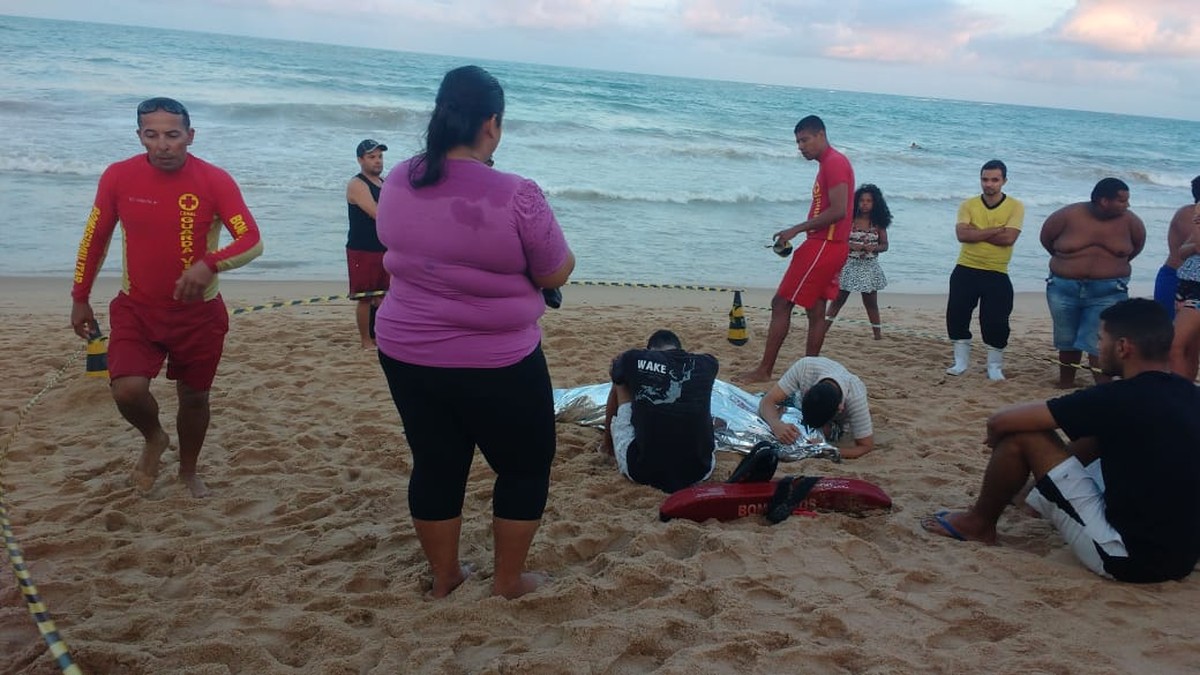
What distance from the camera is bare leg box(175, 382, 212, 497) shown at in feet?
14.3

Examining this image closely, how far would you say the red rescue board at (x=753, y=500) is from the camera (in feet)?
13.6

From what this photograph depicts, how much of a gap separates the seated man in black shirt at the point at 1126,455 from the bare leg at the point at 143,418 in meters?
3.82

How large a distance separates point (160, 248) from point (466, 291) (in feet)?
6.67

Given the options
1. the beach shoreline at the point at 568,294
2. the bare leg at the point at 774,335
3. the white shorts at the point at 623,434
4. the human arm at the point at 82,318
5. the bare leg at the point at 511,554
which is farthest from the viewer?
the beach shoreline at the point at 568,294

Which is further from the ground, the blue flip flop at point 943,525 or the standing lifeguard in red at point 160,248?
the standing lifeguard in red at point 160,248

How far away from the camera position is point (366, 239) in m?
7.37

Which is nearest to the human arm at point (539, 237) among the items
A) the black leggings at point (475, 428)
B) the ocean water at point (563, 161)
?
the black leggings at point (475, 428)

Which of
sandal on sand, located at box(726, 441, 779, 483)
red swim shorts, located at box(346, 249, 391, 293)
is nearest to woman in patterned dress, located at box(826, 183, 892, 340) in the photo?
red swim shorts, located at box(346, 249, 391, 293)

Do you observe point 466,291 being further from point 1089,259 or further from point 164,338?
point 1089,259

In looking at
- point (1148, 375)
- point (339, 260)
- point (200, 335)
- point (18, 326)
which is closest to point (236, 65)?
point (339, 260)

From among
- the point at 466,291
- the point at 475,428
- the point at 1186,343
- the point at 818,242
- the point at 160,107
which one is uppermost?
the point at 160,107

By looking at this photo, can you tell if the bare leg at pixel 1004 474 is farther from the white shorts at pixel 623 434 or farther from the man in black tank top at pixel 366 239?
the man in black tank top at pixel 366 239

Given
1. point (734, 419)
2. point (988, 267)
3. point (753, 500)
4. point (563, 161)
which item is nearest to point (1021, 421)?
point (753, 500)

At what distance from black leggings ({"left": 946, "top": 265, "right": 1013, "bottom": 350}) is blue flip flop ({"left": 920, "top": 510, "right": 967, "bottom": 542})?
338cm
